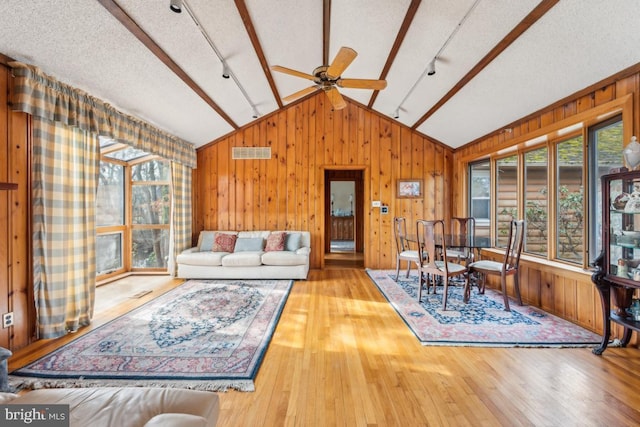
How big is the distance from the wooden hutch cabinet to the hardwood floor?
33 centimetres

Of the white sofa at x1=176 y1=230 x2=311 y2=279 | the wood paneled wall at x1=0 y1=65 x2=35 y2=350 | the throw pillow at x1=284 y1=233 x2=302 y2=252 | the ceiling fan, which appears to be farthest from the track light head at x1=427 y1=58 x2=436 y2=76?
the wood paneled wall at x1=0 y1=65 x2=35 y2=350

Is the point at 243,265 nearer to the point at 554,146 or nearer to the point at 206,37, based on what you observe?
the point at 206,37

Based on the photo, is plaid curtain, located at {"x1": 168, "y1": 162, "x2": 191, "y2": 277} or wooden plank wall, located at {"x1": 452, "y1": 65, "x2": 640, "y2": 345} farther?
plaid curtain, located at {"x1": 168, "y1": 162, "x2": 191, "y2": 277}

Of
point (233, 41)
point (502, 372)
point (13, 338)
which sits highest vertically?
point (233, 41)

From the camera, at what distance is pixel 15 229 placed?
7.86ft

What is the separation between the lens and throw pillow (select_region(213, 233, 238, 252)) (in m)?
5.20

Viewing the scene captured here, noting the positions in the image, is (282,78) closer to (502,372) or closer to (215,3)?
(215,3)

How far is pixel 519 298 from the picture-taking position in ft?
11.6

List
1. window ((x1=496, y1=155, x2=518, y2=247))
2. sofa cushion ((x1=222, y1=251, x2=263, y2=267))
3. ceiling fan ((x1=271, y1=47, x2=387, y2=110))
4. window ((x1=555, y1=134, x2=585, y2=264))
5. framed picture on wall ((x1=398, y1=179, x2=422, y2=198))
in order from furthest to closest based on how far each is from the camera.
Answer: framed picture on wall ((x1=398, y1=179, x2=422, y2=198))
sofa cushion ((x1=222, y1=251, x2=263, y2=267))
window ((x1=496, y1=155, x2=518, y2=247))
window ((x1=555, y1=134, x2=585, y2=264))
ceiling fan ((x1=271, y1=47, x2=387, y2=110))

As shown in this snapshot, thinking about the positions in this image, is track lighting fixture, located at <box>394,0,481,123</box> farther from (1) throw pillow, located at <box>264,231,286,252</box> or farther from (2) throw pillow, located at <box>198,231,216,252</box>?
(2) throw pillow, located at <box>198,231,216,252</box>

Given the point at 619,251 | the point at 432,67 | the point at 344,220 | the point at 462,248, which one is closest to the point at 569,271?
the point at 619,251

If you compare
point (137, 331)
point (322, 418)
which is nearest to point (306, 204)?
point (137, 331)

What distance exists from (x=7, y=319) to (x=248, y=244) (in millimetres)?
3167

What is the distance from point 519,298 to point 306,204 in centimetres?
369
